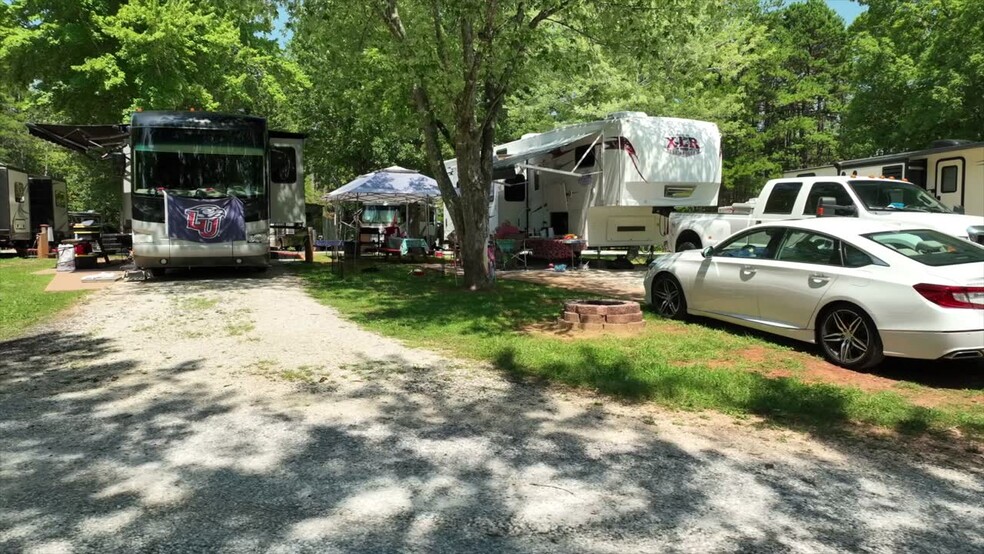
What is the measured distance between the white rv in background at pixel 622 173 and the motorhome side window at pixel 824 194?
4477mm

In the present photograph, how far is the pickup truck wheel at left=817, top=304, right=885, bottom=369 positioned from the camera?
594 cm

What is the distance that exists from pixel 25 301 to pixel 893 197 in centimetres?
1321

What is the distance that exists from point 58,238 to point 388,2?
70.2 ft

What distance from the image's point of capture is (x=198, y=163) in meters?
13.2

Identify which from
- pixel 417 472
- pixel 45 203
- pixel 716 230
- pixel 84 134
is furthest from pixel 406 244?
pixel 45 203

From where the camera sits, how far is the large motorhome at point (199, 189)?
12.9 m

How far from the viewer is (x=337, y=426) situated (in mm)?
4684

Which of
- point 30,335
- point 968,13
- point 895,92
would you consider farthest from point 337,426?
point 895,92

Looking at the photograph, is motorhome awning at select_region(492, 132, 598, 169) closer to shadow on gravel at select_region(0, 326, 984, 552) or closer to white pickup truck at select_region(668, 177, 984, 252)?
white pickup truck at select_region(668, 177, 984, 252)

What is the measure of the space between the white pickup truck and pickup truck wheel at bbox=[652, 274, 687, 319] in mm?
2806

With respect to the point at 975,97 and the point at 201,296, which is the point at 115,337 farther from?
the point at 975,97

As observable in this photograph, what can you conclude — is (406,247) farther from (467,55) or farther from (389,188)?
(467,55)

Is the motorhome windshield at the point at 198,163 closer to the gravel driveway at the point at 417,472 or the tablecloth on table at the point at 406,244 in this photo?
the tablecloth on table at the point at 406,244

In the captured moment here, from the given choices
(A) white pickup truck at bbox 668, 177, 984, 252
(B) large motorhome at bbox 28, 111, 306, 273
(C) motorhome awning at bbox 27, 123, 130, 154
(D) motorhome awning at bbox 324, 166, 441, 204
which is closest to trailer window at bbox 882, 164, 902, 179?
(A) white pickup truck at bbox 668, 177, 984, 252
